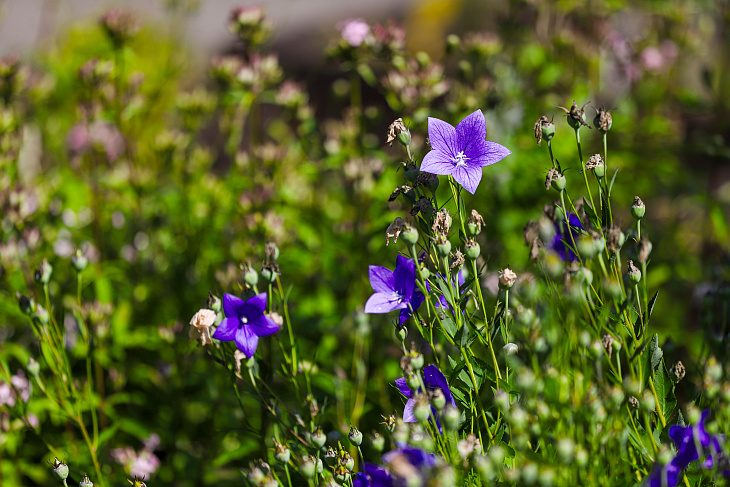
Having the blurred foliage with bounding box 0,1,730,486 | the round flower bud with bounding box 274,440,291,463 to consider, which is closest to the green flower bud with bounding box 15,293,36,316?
the blurred foliage with bounding box 0,1,730,486

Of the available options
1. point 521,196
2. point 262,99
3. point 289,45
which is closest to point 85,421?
point 262,99

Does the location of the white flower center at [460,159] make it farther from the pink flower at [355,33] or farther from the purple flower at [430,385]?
the pink flower at [355,33]

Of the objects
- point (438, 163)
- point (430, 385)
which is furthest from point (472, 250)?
point (430, 385)

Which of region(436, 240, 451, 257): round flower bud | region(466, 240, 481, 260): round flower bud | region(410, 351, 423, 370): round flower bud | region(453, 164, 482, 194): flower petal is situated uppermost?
region(453, 164, 482, 194): flower petal

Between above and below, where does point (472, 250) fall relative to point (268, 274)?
above

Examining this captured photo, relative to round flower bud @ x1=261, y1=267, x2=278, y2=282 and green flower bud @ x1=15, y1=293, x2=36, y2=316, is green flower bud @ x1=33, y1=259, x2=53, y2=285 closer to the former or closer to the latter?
green flower bud @ x1=15, y1=293, x2=36, y2=316

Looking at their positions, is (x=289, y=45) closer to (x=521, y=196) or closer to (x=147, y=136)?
(x=147, y=136)

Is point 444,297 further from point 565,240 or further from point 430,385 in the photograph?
point 565,240
